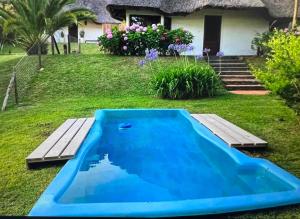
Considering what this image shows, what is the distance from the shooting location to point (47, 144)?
5352 millimetres

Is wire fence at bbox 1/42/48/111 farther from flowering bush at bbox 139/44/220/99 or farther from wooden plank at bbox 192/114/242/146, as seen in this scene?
wooden plank at bbox 192/114/242/146

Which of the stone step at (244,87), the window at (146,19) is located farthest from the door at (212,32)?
the stone step at (244,87)

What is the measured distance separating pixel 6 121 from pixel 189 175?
456cm

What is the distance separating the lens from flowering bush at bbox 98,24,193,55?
1494cm

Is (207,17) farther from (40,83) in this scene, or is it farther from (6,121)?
(6,121)

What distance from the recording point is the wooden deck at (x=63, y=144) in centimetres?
472

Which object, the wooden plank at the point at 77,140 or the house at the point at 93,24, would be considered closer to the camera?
the wooden plank at the point at 77,140

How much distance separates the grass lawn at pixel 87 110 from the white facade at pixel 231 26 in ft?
14.9

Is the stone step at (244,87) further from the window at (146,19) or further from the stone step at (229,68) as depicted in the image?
the window at (146,19)

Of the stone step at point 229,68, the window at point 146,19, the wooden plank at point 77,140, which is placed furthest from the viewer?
the window at point 146,19

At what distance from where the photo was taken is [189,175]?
496cm

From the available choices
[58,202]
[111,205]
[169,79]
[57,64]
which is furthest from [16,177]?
[57,64]

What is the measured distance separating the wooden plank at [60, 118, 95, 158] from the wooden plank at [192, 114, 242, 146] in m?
2.19

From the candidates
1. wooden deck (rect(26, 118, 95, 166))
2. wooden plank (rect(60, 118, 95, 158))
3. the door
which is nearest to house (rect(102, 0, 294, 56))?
the door
